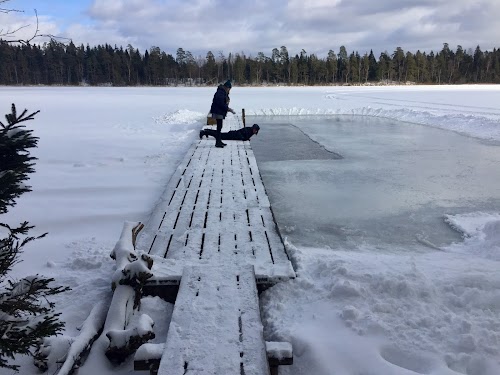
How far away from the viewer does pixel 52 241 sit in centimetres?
433

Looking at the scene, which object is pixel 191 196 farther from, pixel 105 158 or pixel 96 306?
pixel 105 158

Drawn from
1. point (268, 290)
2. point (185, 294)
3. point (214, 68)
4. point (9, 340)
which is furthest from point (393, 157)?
point (214, 68)

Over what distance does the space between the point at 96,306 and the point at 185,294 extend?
2.11 feet

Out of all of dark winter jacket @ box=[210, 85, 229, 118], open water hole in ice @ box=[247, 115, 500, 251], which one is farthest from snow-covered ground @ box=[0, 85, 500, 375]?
dark winter jacket @ box=[210, 85, 229, 118]

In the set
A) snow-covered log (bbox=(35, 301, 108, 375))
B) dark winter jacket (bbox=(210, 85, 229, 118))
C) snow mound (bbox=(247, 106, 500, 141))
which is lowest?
snow-covered log (bbox=(35, 301, 108, 375))

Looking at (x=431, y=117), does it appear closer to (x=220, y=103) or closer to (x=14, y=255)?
(x=220, y=103)

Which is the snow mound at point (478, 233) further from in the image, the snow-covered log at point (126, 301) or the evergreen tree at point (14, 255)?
the evergreen tree at point (14, 255)

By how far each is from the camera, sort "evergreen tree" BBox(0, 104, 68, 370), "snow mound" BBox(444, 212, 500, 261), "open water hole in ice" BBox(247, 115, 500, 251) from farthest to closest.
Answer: "open water hole in ice" BBox(247, 115, 500, 251)
"snow mound" BBox(444, 212, 500, 261)
"evergreen tree" BBox(0, 104, 68, 370)

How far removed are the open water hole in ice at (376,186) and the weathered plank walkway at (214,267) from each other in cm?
67

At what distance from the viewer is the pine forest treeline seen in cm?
7494

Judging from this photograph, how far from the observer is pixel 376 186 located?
6.86 meters

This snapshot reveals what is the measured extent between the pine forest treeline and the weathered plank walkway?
6978 cm

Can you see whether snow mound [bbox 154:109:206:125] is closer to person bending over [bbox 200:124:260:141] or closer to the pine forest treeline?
person bending over [bbox 200:124:260:141]

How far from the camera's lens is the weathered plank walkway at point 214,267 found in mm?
2406
